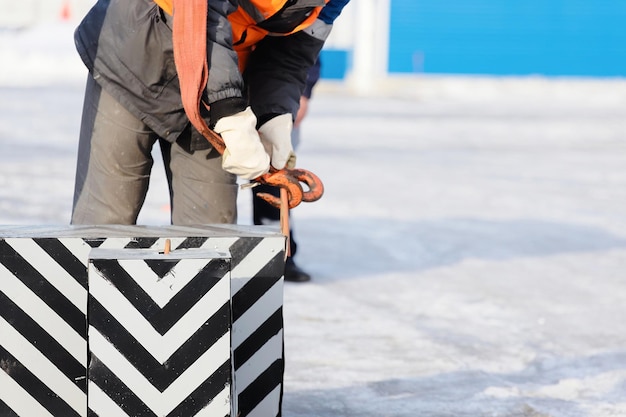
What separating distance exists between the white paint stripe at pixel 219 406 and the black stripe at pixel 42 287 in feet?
1.26

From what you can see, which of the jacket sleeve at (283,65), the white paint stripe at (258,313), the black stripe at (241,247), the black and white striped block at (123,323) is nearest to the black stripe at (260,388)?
the black and white striped block at (123,323)

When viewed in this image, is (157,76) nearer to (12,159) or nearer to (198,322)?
(198,322)

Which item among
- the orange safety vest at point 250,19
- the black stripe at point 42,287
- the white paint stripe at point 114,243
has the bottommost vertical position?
the black stripe at point 42,287

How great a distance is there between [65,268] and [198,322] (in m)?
0.39

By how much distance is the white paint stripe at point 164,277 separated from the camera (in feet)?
6.08

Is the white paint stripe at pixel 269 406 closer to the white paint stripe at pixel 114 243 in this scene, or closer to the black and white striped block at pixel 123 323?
the black and white striped block at pixel 123 323

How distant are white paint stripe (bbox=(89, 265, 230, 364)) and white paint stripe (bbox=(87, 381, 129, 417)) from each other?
114mm

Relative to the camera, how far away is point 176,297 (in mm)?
1884

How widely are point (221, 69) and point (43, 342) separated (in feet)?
2.34

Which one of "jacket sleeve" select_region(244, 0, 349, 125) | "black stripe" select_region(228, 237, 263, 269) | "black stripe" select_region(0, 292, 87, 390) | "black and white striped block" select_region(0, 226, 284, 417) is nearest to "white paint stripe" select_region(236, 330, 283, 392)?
"black and white striped block" select_region(0, 226, 284, 417)

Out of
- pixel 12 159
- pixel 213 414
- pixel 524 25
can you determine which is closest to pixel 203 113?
pixel 213 414

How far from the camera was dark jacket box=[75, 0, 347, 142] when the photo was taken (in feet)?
7.57

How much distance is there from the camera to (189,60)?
2252 millimetres

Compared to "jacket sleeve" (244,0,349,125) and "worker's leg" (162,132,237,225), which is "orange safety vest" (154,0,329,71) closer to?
"jacket sleeve" (244,0,349,125)
